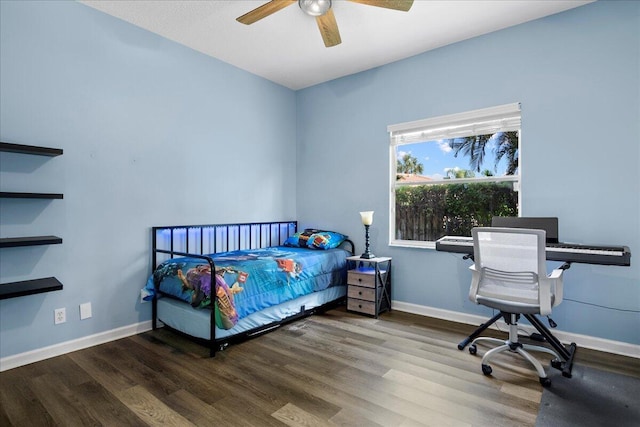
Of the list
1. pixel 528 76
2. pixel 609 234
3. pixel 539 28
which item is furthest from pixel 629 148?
pixel 539 28

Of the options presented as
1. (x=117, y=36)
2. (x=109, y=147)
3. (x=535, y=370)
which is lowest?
(x=535, y=370)

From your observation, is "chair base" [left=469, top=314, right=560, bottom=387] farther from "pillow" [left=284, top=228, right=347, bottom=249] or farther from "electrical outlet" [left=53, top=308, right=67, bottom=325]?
"electrical outlet" [left=53, top=308, right=67, bottom=325]

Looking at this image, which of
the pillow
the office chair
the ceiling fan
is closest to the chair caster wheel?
the office chair

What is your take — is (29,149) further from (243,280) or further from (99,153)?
(243,280)

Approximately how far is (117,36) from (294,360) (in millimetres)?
2916

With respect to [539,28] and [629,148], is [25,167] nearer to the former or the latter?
[539,28]

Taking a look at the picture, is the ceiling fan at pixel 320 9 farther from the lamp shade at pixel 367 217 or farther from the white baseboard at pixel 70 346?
the white baseboard at pixel 70 346

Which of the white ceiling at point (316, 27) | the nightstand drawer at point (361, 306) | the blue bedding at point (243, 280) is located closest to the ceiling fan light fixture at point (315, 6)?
the white ceiling at point (316, 27)

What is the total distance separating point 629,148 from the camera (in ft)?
8.24

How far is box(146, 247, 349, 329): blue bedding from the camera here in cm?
250

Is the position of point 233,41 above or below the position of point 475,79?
above

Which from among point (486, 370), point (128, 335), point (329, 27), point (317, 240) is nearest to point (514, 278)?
point (486, 370)

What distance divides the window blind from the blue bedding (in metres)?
1.55

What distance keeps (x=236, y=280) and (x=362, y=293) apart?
4.54 feet
